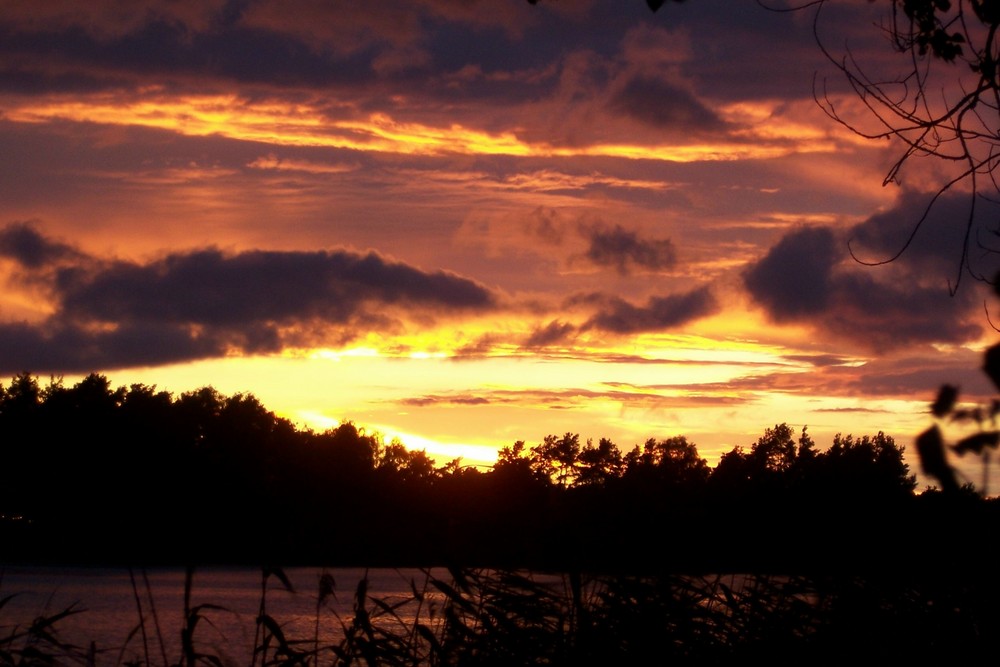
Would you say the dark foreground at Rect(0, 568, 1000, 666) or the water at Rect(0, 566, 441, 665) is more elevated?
the dark foreground at Rect(0, 568, 1000, 666)

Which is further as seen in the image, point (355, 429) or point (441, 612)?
point (355, 429)

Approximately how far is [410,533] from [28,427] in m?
93.1

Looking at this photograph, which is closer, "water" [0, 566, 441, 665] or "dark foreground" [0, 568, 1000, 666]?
"dark foreground" [0, 568, 1000, 666]

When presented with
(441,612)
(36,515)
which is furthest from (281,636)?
(36,515)

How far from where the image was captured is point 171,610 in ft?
184

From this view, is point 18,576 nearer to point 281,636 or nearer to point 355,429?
point 355,429

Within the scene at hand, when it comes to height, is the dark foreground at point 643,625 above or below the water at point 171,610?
above

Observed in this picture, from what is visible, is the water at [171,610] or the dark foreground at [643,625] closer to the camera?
the dark foreground at [643,625]

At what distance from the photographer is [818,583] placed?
416 inches

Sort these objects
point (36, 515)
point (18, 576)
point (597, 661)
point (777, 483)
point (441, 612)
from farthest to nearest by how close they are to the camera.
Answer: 1. point (18, 576)
2. point (36, 515)
3. point (777, 483)
4. point (441, 612)
5. point (597, 661)

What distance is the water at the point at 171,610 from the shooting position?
18.4m

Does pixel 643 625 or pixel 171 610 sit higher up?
pixel 643 625

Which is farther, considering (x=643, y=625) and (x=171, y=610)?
(x=171, y=610)

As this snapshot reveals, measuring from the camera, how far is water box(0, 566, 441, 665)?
18.4 metres
